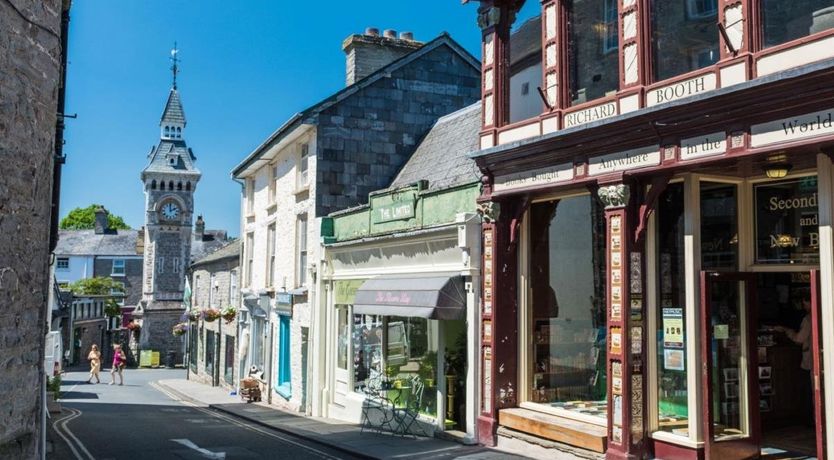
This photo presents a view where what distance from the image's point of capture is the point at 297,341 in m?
20.9

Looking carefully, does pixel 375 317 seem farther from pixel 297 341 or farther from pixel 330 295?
pixel 297 341

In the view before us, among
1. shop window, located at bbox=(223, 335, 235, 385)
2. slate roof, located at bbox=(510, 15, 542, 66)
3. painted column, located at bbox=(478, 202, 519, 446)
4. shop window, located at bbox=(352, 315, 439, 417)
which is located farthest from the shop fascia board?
shop window, located at bbox=(223, 335, 235, 385)

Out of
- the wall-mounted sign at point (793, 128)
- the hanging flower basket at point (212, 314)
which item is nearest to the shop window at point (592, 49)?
the wall-mounted sign at point (793, 128)

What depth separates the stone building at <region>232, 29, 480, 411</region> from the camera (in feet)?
65.2

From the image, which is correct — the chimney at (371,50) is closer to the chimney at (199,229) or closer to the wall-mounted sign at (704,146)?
the wall-mounted sign at (704,146)

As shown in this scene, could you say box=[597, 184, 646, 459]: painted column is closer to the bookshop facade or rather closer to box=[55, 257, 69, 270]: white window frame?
the bookshop facade

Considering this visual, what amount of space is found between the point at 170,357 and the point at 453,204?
48550 millimetres

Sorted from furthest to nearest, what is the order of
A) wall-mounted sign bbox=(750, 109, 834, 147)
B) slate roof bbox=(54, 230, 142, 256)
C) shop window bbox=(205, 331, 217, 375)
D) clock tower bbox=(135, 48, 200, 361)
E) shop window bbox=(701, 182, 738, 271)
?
slate roof bbox=(54, 230, 142, 256) → clock tower bbox=(135, 48, 200, 361) → shop window bbox=(205, 331, 217, 375) → shop window bbox=(701, 182, 738, 271) → wall-mounted sign bbox=(750, 109, 834, 147)

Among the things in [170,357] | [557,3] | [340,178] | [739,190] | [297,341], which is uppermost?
[557,3]

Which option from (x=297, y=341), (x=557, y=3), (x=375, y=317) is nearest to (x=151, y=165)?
(x=297, y=341)

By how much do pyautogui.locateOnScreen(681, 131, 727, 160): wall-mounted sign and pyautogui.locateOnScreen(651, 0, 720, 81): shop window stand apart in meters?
0.98

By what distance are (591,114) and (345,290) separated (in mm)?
8913

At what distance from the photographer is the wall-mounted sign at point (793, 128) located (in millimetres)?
7852

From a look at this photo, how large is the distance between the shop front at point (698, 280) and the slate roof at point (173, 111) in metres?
74.4
